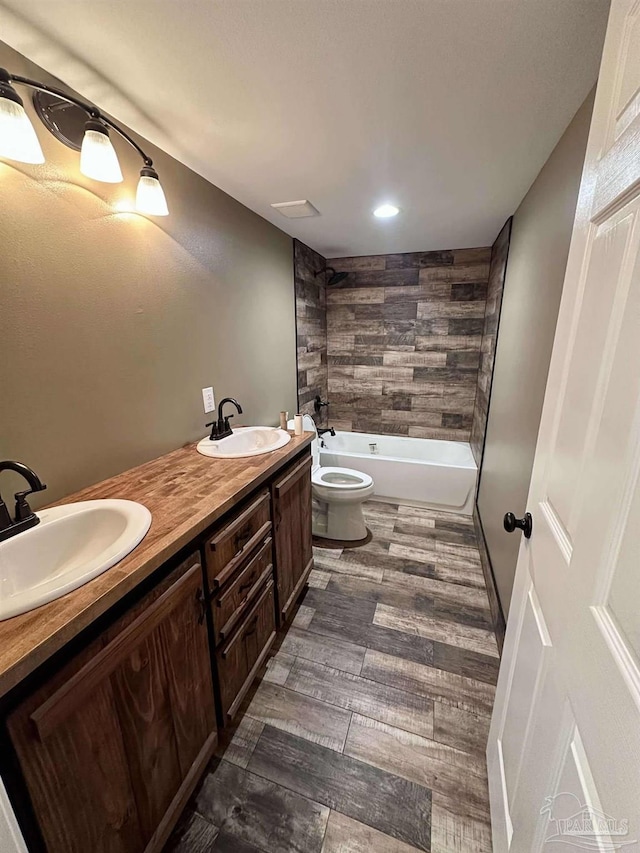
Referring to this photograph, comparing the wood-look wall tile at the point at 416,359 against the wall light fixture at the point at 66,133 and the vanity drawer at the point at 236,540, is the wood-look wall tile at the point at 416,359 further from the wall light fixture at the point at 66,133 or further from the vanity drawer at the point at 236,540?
the wall light fixture at the point at 66,133

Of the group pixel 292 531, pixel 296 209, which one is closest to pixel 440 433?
pixel 292 531

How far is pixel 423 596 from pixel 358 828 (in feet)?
3.62

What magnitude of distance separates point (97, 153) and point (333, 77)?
0.77 metres

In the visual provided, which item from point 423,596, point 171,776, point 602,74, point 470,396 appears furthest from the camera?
point 470,396

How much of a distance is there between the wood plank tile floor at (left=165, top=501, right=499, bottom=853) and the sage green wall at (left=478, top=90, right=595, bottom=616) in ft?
1.35

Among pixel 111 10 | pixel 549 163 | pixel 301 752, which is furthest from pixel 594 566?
pixel 549 163

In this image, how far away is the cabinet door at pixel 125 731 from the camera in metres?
0.65

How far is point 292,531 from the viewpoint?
1751 mm

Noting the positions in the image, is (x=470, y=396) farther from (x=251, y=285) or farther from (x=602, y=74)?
(x=602, y=74)

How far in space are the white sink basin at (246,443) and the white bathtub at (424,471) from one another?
1.42 m

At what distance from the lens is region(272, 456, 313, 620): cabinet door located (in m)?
1.58

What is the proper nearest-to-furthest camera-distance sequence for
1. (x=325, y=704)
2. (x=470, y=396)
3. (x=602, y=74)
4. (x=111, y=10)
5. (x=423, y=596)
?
1. (x=602, y=74)
2. (x=111, y=10)
3. (x=325, y=704)
4. (x=423, y=596)
5. (x=470, y=396)

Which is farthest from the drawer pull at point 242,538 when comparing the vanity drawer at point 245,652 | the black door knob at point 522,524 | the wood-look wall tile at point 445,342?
the wood-look wall tile at point 445,342

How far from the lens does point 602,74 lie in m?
0.68
